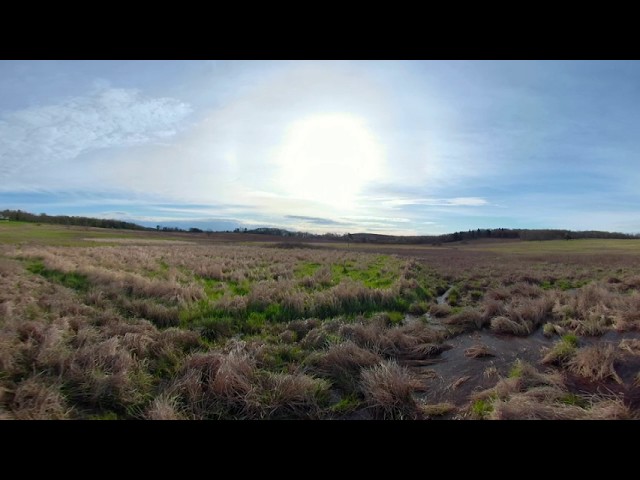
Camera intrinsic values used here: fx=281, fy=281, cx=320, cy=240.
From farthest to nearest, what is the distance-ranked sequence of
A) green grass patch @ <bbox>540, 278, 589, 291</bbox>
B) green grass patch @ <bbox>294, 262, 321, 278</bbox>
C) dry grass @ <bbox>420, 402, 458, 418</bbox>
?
green grass patch @ <bbox>294, 262, 321, 278</bbox> < green grass patch @ <bbox>540, 278, 589, 291</bbox> < dry grass @ <bbox>420, 402, 458, 418</bbox>

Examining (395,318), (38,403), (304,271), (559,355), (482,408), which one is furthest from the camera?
(304,271)

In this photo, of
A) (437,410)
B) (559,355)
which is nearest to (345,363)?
(437,410)

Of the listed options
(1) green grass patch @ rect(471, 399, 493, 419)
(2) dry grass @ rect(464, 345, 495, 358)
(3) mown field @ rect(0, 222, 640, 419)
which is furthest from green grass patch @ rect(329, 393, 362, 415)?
(2) dry grass @ rect(464, 345, 495, 358)

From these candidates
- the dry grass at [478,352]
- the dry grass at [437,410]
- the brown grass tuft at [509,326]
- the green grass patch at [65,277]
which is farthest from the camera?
the green grass patch at [65,277]

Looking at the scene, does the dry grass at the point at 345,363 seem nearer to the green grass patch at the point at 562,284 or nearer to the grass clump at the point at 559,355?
the grass clump at the point at 559,355

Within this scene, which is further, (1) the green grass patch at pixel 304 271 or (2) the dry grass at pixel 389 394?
(1) the green grass patch at pixel 304 271

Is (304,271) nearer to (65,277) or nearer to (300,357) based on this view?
(65,277)

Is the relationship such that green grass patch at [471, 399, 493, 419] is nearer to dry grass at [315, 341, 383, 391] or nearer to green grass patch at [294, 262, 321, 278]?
dry grass at [315, 341, 383, 391]

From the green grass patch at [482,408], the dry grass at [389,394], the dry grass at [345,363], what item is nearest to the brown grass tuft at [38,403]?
the dry grass at [345,363]

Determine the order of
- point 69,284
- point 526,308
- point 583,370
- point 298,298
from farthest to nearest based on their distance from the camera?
point 69,284 < point 298,298 < point 526,308 < point 583,370

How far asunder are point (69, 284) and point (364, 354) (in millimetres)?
10996
